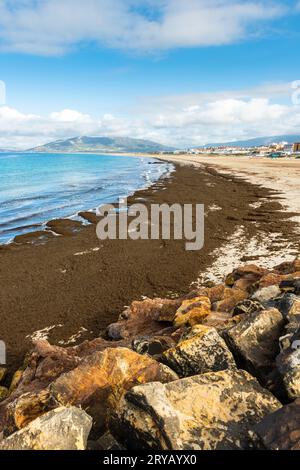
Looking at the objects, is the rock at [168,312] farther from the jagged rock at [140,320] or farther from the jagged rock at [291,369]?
the jagged rock at [291,369]

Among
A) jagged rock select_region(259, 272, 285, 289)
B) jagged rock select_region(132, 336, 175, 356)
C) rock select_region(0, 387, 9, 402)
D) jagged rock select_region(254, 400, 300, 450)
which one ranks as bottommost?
rock select_region(0, 387, 9, 402)

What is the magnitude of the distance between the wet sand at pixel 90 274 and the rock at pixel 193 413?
5271 millimetres

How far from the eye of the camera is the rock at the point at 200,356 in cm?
440

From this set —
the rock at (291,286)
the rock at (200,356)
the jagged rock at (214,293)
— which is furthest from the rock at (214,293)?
the rock at (200,356)

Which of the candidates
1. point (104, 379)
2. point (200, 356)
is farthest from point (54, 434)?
point (200, 356)

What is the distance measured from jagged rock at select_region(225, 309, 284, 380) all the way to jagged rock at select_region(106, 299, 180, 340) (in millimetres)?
2876

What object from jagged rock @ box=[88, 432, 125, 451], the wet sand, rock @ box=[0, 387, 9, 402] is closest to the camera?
jagged rock @ box=[88, 432, 125, 451]

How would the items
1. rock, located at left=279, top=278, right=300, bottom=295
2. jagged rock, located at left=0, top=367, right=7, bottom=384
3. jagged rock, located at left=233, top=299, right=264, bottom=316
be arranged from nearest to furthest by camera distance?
jagged rock, located at left=233, top=299, right=264, bottom=316 < rock, located at left=279, top=278, right=300, bottom=295 < jagged rock, located at left=0, top=367, right=7, bottom=384

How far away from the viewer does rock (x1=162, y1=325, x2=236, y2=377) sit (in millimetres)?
4398

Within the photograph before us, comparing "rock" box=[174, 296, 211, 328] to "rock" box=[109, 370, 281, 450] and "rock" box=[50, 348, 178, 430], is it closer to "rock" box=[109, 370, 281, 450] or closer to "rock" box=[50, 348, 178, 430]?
"rock" box=[50, 348, 178, 430]

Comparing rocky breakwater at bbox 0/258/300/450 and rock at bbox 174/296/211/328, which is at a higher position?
rocky breakwater at bbox 0/258/300/450

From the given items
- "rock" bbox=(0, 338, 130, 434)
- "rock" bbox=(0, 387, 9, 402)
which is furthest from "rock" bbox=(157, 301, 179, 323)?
"rock" bbox=(0, 387, 9, 402)

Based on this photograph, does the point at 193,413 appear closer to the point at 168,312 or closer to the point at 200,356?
the point at 200,356

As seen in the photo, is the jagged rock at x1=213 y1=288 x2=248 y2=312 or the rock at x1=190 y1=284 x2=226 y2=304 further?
the rock at x1=190 y1=284 x2=226 y2=304
